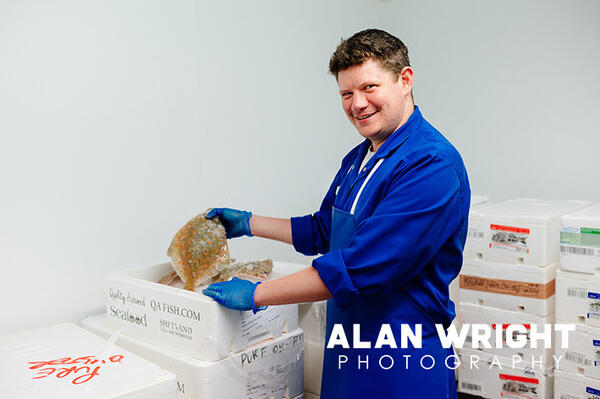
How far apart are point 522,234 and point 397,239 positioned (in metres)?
1.30

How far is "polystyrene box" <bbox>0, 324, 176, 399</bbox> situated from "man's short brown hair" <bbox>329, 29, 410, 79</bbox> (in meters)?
0.97

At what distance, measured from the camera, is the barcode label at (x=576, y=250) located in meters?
2.10

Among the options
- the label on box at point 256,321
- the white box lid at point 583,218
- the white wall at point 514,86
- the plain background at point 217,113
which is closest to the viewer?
the label on box at point 256,321

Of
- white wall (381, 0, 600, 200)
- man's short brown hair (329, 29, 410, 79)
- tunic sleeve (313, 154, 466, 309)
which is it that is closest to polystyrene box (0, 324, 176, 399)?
tunic sleeve (313, 154, 466, 309)

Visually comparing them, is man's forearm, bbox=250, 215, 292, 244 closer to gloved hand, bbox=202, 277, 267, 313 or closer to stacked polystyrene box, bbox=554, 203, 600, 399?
gloved hand, bbox=202, 277, 267, 313

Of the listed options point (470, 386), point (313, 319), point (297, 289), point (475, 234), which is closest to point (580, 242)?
point (475, 234)

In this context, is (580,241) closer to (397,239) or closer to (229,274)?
(397,239)

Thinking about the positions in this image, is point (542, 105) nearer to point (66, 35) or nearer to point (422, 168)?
point (422, 168)

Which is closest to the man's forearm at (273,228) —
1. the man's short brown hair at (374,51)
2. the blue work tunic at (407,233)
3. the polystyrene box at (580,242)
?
the blue work tunic at (407,233)

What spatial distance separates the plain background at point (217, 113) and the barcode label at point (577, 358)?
1.08 metres

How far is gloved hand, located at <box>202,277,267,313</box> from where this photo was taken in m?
1.38

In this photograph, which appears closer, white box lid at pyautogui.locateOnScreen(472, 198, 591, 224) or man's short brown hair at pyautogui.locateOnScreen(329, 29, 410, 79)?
man's short brown hair at pyautogui.locateOnScreen(329, 29, 410, 79)

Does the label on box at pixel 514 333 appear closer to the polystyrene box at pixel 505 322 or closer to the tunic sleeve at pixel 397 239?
the polystyrene box at pixel 505 322

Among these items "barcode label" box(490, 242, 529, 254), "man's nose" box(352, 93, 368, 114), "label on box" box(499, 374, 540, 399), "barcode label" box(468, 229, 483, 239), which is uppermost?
"man's nose" box(352, 93, 368, 114)
